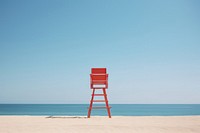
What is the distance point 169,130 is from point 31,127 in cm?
516

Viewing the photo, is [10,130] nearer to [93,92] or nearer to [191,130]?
[93,92]

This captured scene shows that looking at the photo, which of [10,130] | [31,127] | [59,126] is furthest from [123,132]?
[10,130]

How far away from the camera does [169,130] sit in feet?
27.2

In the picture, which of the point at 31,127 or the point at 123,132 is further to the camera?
the point at 31,127

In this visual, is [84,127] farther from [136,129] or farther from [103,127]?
[136,129]

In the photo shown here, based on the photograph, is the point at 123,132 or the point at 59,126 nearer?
the point at 123,132

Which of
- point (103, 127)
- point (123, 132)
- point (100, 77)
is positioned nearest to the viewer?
point (123, 132)

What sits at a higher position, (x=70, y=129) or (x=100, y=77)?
(x=100, y=77)

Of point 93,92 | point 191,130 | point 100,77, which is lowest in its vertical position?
point 191,130

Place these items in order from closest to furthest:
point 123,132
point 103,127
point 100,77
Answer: point 123,132 → point 103,127 → point 100,77

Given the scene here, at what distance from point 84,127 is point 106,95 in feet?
13.3

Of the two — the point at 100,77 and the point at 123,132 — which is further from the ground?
the point at 100,77

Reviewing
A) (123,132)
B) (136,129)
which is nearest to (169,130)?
(136,129)

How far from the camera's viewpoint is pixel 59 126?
869 cm
